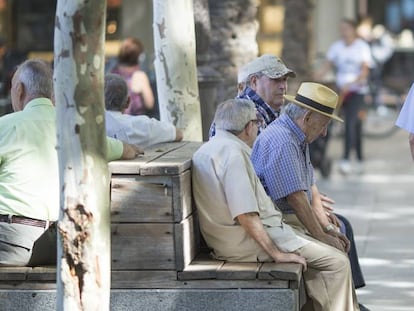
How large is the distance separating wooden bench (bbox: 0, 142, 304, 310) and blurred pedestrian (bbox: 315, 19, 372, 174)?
973 cm

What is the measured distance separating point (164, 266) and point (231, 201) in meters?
0.49

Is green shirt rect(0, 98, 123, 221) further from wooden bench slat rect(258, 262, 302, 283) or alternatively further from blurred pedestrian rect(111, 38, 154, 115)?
blurred pedestrian rect(111, 38, 154, 115)

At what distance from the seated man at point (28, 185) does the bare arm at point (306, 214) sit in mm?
986

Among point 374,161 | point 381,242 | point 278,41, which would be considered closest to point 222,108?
point 381,242

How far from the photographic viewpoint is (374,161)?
17734 mm

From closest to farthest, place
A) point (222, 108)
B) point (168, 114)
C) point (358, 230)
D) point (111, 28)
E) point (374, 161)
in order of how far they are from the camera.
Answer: point (222, 108), point (168, 114), point (358, 230), point (374, 161), point (111, 28)

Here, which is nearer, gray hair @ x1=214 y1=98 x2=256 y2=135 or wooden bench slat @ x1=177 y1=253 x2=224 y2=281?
wooden bench slat @ x1=177 y1=253 x2=224 y2=281

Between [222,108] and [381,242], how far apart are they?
441 centimetres

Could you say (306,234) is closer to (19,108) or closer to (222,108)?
(222,108)

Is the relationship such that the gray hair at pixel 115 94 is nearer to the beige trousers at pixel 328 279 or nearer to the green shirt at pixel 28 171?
the green shirt at pixel 28 171

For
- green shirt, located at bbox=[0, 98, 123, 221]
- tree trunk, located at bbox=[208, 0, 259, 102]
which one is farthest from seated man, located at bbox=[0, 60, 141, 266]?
tree trunk, located at bbox=[208, 0, 259, 102]

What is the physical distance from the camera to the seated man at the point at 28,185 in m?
6.50

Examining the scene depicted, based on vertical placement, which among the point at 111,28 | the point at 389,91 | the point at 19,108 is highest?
the point at 19,108

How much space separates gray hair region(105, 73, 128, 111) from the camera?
7926 mm
